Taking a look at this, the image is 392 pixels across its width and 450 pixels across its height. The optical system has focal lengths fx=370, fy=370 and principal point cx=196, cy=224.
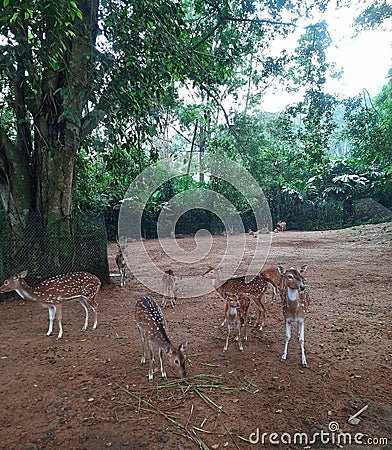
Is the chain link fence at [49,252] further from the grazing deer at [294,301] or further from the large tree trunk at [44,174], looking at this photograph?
the grazing deer at [294,301]

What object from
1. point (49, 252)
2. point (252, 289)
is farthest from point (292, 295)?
point (49, 252)

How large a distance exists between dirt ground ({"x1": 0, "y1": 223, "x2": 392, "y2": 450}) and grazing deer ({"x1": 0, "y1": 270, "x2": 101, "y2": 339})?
13.2 inches

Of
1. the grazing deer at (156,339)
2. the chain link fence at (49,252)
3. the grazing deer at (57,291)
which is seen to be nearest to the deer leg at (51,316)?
the grazing deer at (57,291)

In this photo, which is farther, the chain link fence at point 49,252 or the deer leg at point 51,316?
the chain link fence at point 49,252

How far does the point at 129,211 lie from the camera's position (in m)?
16.4

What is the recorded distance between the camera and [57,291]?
481 cm

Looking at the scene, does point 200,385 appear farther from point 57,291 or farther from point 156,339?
point 57,291

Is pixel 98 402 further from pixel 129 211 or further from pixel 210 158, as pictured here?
pixel 210 158

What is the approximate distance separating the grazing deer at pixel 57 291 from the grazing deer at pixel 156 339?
50.5 inches

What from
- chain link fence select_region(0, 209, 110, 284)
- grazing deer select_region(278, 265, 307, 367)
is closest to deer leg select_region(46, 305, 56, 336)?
chain link fence select_region(0, 209, 110, 284)

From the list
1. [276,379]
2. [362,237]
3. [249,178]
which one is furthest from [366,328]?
[249,178]

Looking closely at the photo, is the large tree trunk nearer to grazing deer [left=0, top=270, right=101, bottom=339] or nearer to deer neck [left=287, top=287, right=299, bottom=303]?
grazing deer [left=0, top=270, right=101, bottom=339]

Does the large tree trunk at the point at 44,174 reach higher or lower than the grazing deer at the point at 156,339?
higher

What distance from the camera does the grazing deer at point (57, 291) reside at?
4762 millimetres
